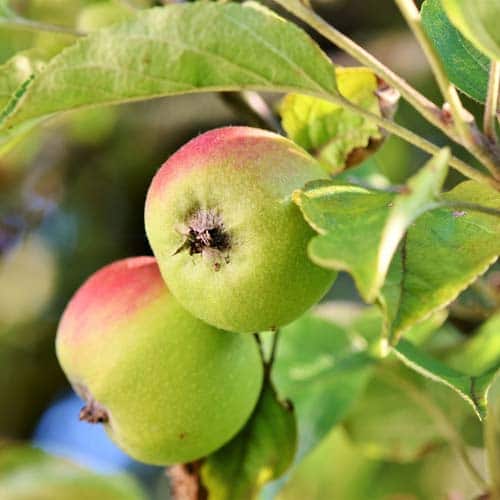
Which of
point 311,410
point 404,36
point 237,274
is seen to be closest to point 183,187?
point 237,274

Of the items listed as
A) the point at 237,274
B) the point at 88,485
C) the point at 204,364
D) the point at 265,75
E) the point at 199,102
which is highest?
the point at 265,75

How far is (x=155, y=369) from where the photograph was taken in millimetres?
863

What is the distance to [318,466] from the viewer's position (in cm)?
162

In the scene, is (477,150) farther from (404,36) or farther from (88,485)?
(404,36)

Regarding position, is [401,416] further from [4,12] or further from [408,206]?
[408,206]

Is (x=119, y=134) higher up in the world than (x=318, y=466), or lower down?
higher up

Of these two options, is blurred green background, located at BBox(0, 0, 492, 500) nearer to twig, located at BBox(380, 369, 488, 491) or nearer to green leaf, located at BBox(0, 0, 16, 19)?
twig, located at BBox(380, 369, 488, 491)

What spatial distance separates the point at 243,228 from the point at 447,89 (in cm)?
18

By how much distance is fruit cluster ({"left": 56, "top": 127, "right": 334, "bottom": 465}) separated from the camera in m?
0.73

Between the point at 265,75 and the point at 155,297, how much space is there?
0.84 ft

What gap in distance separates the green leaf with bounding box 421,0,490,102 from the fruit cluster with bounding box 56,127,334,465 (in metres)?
0.17

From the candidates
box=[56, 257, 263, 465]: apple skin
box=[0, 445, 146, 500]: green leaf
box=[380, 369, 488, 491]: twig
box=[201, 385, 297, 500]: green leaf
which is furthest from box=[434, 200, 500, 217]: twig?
box=[0, 445, 146, 500]: green leaf

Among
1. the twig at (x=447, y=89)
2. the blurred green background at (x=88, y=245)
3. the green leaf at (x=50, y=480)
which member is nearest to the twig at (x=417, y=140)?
the twig at (x=447, y=89)

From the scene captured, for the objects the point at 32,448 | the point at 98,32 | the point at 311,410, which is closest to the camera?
the point at 98,32
